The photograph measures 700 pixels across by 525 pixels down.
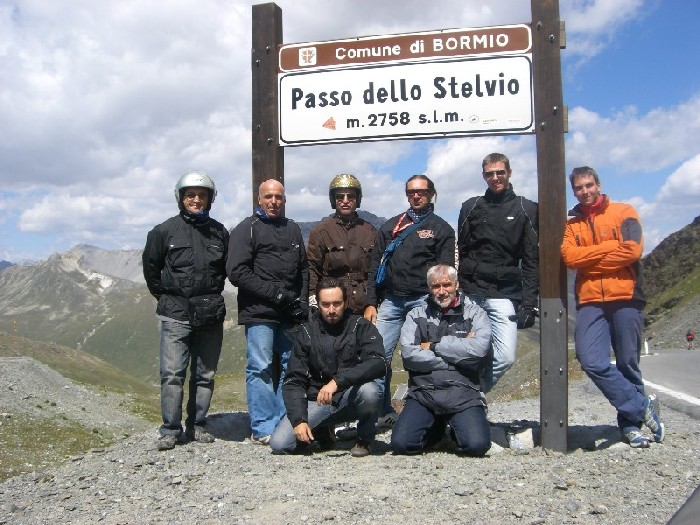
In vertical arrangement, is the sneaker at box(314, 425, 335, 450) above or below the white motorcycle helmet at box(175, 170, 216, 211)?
below

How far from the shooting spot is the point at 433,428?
730 centimetres

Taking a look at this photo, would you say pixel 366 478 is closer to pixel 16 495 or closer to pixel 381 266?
pixel 381 266

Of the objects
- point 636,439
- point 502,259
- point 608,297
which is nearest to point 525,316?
point 502,259

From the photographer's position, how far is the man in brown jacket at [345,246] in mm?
8016

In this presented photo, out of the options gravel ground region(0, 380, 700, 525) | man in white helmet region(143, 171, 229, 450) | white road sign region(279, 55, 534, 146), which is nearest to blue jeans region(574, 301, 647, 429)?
gravel ground region(0, 380, 700, 525)

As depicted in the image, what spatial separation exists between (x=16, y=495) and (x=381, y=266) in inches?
177

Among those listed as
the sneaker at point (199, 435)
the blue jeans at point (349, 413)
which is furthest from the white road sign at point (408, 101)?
the sneaker at point (199, 435)

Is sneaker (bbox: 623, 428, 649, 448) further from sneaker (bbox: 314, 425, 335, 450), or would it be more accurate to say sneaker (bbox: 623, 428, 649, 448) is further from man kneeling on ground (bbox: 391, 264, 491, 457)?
sneaker (bbox: 314, 425, 335, 450)

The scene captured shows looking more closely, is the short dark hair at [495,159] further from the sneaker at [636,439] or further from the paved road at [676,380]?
the paved road at [676,380]

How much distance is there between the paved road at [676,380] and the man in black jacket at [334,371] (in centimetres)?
651

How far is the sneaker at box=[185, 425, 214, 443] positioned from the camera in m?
8.11

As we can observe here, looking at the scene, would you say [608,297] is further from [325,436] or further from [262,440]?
[262,440]

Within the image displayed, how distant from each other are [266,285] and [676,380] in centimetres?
→ 1617

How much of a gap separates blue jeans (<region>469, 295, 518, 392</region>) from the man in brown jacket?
1540mm
